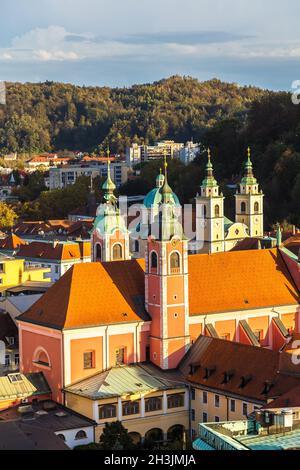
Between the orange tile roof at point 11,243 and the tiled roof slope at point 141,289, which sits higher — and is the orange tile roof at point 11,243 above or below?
below

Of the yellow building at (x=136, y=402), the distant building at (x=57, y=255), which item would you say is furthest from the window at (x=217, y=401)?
the distant building at (x=57, y=255)

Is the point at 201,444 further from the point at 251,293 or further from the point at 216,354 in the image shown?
the point at 251,293

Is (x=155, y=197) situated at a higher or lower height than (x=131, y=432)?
higher

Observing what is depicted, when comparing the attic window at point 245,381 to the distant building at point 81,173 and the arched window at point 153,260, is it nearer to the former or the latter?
the arched window at point 153,260

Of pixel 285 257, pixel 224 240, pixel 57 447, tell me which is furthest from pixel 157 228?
pixel 224 240

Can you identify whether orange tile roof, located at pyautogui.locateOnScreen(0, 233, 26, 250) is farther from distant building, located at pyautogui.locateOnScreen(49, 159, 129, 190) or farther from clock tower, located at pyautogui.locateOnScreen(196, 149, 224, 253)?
distant building, located at pyautogui.locateOnScreen(49, 159, 129, 190)

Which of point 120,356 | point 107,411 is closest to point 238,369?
point 107,411

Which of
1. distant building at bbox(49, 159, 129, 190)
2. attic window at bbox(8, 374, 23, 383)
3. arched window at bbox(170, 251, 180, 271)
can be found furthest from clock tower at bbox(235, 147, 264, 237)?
distant building at bbox(49, 159, 129, 190)

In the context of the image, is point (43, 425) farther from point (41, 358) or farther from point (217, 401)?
point (217, 401)
